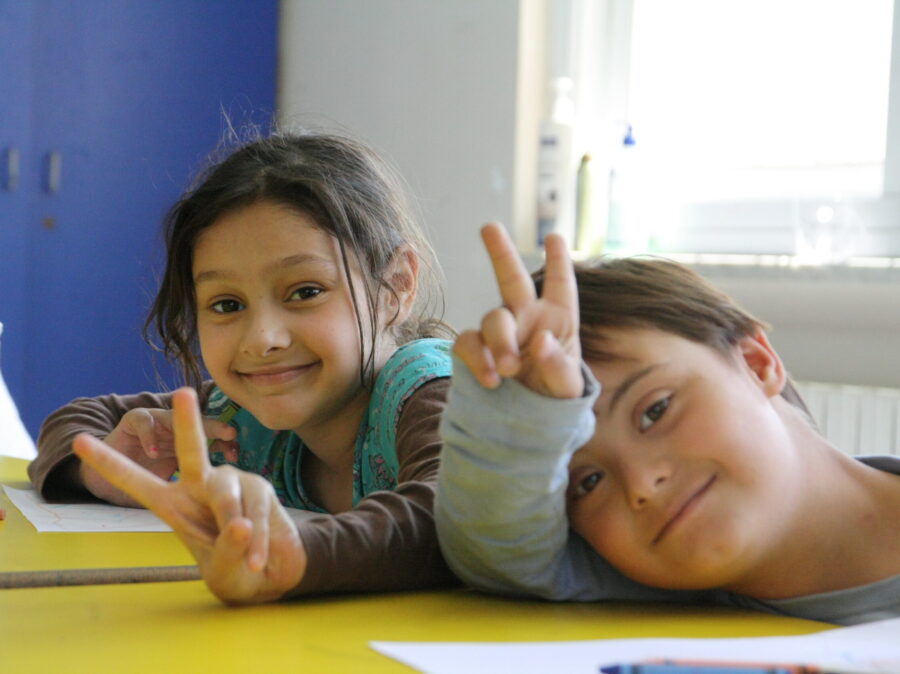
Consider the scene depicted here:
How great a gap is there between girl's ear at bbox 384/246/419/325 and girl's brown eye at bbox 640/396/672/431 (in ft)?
1.95

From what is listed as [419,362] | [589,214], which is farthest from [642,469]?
[589,214]

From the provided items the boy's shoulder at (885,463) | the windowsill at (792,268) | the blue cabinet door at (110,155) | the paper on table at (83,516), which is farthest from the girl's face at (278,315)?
the blue cabinet door at (110,155)

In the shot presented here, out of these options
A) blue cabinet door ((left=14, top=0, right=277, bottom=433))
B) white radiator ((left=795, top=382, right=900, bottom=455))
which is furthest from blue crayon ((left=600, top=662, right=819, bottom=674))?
blue cabinet door ((left=14, top=0, right=277, bottom=433))

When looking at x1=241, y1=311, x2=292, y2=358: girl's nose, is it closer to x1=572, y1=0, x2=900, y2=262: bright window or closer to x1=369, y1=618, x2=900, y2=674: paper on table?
x1=369, y1=618, x2=900, y2=674: paper on table

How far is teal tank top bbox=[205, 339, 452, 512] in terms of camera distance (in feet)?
3.61

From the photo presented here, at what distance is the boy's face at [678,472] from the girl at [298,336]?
0.54 feet

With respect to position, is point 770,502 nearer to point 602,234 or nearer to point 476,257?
point 602,234

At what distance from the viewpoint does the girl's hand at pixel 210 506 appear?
660 mm

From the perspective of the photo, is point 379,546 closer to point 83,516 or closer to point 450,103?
point 83,516

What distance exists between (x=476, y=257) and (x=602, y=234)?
1.25ft

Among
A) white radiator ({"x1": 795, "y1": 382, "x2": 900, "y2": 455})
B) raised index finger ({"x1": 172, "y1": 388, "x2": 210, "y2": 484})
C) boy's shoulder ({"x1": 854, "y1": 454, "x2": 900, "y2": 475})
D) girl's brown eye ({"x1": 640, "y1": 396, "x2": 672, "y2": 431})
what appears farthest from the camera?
white radiator ({"x1": 795, "y1": 382, "x2": 900, "y2": 455})

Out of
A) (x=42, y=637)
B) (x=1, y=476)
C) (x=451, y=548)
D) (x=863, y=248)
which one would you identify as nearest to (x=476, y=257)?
(x=863, y=248)

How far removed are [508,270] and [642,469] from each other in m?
0.17

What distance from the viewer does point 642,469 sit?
730mm
